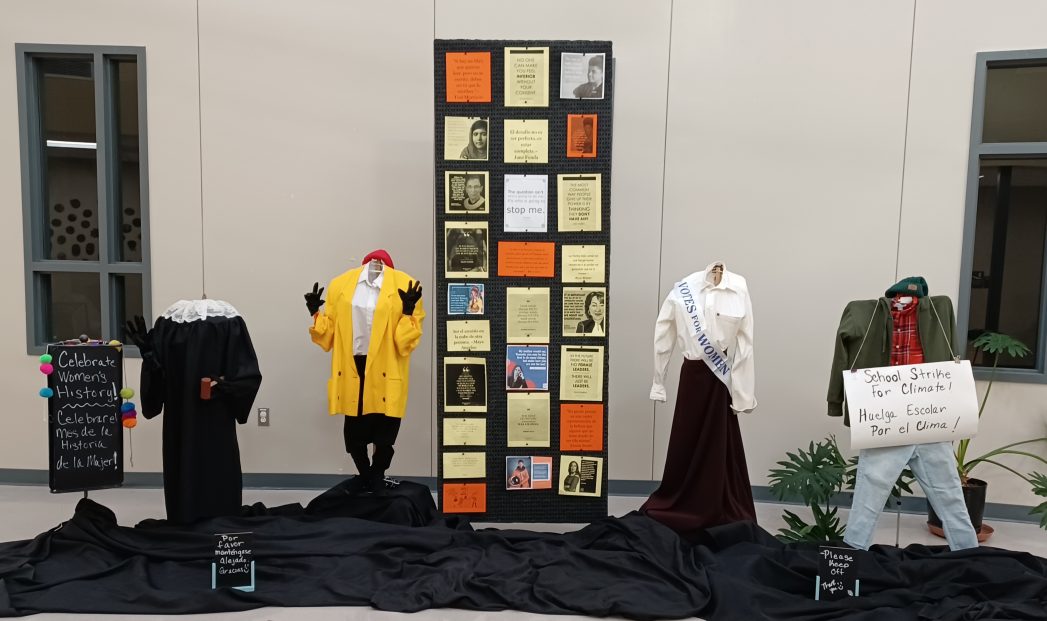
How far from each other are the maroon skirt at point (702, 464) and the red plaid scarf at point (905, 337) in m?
0.82

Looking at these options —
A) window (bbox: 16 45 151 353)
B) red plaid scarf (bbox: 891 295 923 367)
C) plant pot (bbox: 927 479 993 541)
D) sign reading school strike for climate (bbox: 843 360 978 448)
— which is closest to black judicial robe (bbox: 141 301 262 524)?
window (bbox: 16 45 151 353)

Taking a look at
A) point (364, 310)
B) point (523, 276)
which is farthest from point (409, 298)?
point (523, 276)

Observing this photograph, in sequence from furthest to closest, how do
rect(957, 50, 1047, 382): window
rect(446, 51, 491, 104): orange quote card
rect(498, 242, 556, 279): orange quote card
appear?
rect(957, 50, 1047, 382): window
rect(498, 242, 556, 279): orange quote card
rect(446, 51, 491, 104): orange quote card

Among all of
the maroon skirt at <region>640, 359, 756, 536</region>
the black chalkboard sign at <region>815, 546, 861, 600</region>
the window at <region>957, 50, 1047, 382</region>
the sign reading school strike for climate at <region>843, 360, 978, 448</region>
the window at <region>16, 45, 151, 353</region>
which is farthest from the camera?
the window at <region>16, 45, 151, 353</region>

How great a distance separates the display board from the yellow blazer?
0.25 meters

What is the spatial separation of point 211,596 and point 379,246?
2.15 meters

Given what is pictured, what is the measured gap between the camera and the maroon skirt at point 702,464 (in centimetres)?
312

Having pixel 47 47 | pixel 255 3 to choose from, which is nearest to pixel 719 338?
pixel 255 3

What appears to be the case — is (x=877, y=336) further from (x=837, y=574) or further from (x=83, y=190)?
(x=83, y=190)

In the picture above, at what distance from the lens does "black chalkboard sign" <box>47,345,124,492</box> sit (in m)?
2.83

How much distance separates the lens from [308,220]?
12.7 feet

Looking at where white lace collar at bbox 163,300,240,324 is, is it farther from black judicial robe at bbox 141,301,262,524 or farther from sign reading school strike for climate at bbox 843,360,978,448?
sign reading school strike for climate at bbox 843,360,978,448

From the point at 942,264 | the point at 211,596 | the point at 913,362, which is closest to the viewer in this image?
the point at 211,596

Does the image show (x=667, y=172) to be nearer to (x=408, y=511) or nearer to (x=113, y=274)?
(x=408, y=511)
